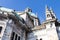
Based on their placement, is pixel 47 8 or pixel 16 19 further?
pixel 47 8

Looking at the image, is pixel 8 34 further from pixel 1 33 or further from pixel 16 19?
pixel 16 19

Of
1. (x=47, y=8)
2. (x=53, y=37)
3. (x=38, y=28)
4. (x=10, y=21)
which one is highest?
(x=47, y=8)

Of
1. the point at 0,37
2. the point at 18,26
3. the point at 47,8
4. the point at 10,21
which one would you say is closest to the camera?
the point at 0,37

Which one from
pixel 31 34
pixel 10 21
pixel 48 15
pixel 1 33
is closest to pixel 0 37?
pixel 1 33

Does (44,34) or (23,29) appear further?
(23,29)

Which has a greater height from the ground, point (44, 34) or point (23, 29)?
point (23, 29)

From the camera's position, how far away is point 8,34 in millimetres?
11281

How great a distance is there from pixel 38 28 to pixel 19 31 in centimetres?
240

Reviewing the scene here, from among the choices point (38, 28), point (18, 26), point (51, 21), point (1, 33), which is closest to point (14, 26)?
point (18, 26)

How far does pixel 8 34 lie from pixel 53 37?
4677 mm

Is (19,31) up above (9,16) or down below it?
below

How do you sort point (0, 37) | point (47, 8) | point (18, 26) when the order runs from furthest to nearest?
point (47, 8), point (18, 26), point (0, 37)

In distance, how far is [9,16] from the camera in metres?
12.3

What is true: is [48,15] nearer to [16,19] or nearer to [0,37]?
[16,19]
